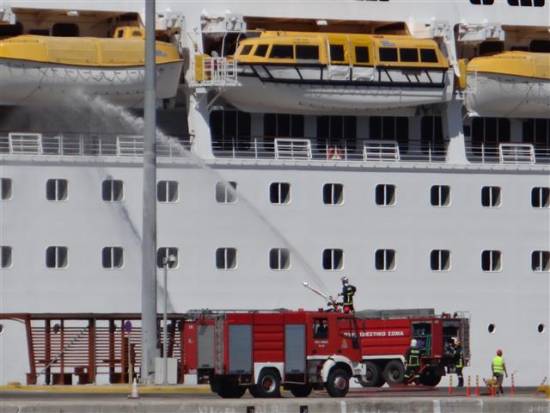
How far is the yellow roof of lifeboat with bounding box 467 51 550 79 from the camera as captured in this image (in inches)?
2194

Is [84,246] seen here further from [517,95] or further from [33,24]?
[517,95]

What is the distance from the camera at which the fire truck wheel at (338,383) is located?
45.2 metres

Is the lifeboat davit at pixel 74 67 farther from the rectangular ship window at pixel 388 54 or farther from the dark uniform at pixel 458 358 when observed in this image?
the dark uniform at pixel 458 358

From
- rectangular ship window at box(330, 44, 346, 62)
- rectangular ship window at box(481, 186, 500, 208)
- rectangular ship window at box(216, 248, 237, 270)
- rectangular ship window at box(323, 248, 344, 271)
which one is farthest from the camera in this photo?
rectangular ship window at box(481, 186, 500, 208)

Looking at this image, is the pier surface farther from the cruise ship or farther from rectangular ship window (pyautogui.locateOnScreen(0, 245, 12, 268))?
the cruise ship

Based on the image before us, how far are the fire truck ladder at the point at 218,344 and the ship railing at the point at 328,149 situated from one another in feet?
28.8

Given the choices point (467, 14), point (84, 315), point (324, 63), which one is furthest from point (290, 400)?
point (467, 14)

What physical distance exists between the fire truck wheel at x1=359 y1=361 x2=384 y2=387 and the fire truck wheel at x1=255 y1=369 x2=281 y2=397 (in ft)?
10.1

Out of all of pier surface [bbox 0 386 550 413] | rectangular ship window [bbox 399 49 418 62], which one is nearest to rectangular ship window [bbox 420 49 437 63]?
rectangular ship window [bbox 399 49 418 62]

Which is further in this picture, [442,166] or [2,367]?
[442,166]

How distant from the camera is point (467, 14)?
184 ft

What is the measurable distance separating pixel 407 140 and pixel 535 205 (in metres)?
3.83

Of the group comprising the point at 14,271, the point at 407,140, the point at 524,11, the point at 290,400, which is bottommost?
the point at 290,400

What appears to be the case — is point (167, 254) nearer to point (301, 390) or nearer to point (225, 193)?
point (225, 193)
